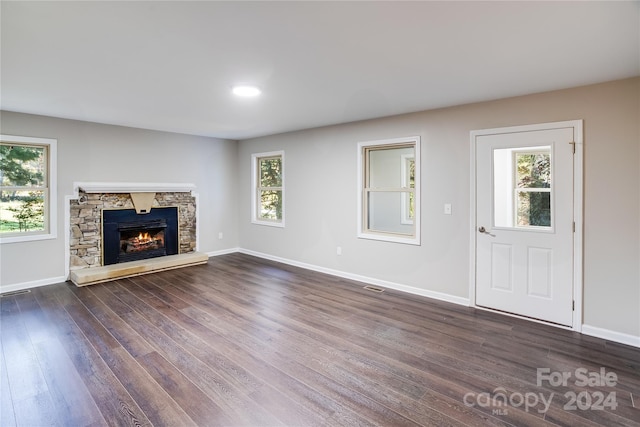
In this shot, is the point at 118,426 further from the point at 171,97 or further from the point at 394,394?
the point at 171,97

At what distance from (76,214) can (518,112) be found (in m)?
6.22

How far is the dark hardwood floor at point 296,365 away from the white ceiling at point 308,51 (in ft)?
8.02

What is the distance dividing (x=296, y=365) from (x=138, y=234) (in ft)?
14.7

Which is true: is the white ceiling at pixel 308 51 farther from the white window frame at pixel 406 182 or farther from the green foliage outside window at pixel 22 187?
the white window frame at pixel 406 182

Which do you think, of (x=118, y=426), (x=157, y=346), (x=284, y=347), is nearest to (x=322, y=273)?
(x=284, y=347)

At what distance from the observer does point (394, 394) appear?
2270mm

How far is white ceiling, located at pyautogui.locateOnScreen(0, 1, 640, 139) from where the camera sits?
6.37 ft

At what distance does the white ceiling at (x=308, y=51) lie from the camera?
1940 mm

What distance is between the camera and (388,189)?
474 cm

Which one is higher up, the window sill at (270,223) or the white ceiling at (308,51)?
the white ceiling at (308,51)

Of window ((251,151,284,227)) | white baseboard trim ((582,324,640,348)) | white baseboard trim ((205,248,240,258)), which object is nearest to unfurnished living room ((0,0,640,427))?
white baseboard trim ((582,324,640,348))

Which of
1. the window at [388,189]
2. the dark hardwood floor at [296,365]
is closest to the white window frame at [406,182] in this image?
the window at [388,189]

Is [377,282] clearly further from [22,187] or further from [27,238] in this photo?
[22,187]


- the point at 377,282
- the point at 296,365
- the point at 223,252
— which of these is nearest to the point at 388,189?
the point at 377,282
